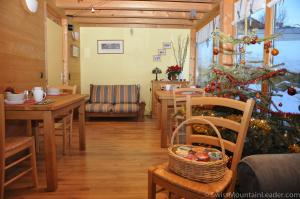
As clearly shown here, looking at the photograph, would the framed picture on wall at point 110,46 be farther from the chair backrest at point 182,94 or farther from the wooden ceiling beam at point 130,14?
the chair backrest at point 182,94

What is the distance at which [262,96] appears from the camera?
6.06ft

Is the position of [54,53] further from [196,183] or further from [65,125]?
[196,183]

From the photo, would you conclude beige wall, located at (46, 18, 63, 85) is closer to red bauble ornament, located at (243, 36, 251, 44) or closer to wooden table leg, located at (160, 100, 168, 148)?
wooden table leg, located at (160, 100, 168, 148)

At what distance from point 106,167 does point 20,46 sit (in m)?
1.76

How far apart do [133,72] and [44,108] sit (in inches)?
174

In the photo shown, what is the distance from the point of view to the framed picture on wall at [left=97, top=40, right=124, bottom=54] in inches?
246

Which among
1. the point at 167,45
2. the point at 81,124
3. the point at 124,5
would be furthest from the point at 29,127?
the point at 167,45

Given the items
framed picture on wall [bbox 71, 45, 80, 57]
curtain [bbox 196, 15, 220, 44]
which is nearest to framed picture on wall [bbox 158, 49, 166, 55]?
curtain [bbox 196, 15, 220, 44]

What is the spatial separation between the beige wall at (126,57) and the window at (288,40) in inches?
156

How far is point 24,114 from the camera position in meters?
2.09

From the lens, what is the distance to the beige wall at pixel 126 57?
624 centimetres

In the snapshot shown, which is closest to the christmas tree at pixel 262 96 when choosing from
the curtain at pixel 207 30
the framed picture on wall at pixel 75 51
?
the curtain at pixel 207 30

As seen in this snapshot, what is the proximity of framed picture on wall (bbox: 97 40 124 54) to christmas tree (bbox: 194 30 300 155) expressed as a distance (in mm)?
4526

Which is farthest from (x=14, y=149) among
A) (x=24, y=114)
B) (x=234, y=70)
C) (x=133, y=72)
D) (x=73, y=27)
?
(x=133, y=72)
